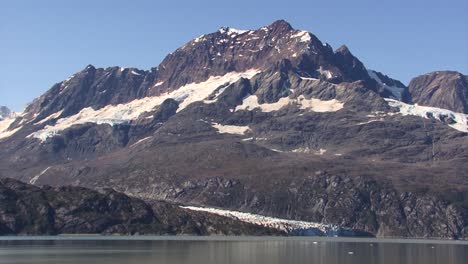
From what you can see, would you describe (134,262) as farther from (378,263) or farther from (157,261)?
(378,263)

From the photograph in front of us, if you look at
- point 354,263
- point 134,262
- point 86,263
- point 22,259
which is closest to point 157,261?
point 134,262

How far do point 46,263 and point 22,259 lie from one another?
14835 mm

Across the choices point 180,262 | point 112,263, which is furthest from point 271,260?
point 112,263

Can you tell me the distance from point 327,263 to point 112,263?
5559cm

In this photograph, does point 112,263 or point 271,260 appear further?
point 271,260

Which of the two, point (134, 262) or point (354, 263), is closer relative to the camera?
point (134, 262)

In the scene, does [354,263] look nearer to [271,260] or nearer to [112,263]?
[271,260]

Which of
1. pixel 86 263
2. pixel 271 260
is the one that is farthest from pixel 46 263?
pixel 271 260

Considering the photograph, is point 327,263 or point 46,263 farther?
point 327,263

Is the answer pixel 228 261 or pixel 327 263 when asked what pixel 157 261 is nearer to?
pixel 228 261

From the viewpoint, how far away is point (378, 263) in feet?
655

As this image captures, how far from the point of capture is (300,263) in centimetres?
18950

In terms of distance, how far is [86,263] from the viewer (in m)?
180

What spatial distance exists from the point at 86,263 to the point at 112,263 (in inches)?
244
